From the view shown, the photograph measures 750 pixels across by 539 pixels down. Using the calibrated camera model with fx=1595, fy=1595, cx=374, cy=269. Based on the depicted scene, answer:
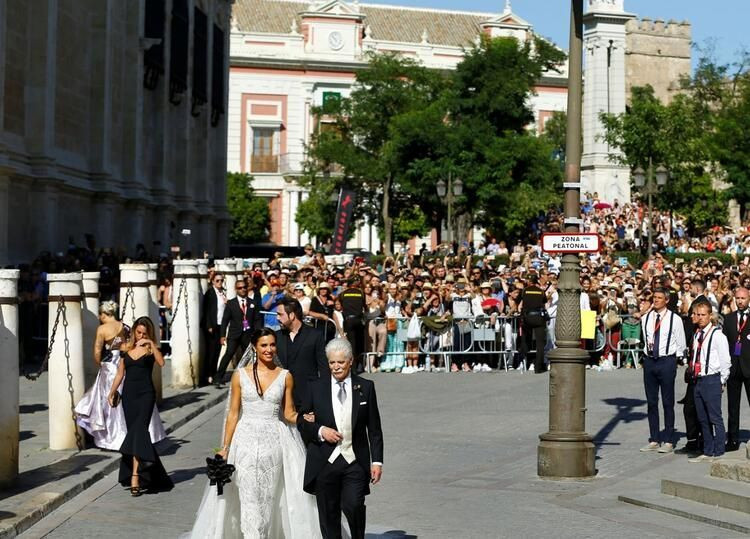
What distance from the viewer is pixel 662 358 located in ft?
55.6

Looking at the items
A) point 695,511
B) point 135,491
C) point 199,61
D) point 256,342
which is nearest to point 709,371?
point 695,511

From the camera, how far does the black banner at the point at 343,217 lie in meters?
43.3

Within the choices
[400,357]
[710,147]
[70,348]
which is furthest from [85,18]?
[710,147]

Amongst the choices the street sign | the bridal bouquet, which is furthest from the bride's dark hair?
the street sign

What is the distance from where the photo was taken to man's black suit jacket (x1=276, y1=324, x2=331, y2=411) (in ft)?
45.9

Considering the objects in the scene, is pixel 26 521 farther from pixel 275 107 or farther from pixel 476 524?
pixel 275 107

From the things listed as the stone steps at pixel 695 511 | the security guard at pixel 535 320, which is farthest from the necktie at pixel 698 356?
the security guard at pixel 535 320

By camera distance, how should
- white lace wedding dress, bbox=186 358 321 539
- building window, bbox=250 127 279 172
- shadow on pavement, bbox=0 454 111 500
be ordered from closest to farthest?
1. white lace wedding dress, bbox=186 358 321 539
2. shadow on pavement, bbox=0 454 111 500
3. building window, bbox=250 127 279 172

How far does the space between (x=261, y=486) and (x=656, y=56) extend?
12258 centimetres

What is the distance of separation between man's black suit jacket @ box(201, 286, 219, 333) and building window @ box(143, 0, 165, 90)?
18.4 metres

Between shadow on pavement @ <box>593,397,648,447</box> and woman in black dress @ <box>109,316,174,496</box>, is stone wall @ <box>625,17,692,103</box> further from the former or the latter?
woman in black dress @ <box>109,316,174,496</box>

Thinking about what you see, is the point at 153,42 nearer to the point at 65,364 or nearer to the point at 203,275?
the point at 203,275

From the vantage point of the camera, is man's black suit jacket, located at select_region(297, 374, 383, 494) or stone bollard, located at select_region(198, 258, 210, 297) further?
stone bollard, located at select_region(198, 258, 210, 297)

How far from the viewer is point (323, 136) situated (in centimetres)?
8038
